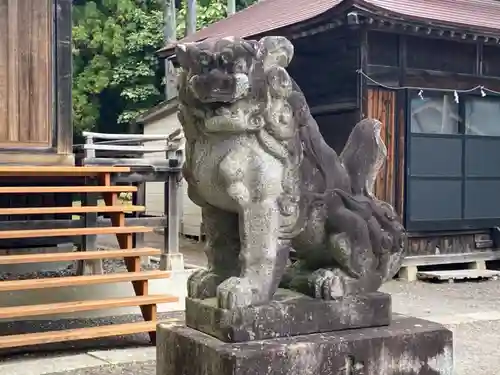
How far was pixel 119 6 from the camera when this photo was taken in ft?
70.2

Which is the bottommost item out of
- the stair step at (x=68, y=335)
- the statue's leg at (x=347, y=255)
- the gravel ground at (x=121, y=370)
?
the gravel ground at (x=121, y=370)

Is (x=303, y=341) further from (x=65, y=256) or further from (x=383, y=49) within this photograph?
(x=383, y=49)

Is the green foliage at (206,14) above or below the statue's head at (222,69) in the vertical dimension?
above

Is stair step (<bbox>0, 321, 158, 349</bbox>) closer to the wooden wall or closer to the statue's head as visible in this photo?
the statue's head

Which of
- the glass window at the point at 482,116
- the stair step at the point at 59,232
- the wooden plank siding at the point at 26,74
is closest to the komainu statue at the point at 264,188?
the stair step at the point at 59,232

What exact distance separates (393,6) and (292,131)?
6.87m

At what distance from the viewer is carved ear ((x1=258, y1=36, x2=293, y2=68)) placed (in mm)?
3330

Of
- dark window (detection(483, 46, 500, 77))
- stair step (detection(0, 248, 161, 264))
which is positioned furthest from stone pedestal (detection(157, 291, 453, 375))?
dark window (detection(483, 46, 500, 77))

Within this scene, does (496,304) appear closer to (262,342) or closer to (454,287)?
(454,287)

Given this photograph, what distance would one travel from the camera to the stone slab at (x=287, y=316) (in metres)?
3.18

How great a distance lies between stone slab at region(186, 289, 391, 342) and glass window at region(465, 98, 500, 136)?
7.76m

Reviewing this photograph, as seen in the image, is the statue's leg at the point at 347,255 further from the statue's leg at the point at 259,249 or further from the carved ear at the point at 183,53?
the carved ear at the point at 183,53

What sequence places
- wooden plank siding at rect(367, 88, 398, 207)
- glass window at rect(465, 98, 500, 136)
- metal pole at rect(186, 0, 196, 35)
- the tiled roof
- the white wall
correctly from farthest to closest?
metal pole at rect(186, 0, 196, 35) → the white wall → glass window at rect(465, 98, 500, 136) → wooden plank siding at rect(367, 88, 398, 207) → the tiled roof

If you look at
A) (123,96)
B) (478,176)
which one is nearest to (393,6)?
(478,176)
